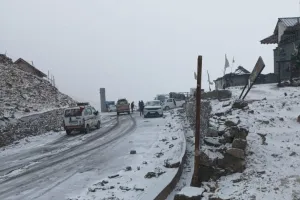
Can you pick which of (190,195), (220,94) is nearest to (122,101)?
(220,94)

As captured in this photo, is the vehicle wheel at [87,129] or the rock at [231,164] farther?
the vehicle wheel at [87,129]

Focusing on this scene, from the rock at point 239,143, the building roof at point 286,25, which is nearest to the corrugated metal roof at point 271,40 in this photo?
the building roof at point 286,25

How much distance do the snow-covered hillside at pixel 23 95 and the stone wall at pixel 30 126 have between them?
80 centimetres

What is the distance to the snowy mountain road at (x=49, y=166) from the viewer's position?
11094mm

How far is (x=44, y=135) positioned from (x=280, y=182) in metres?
22.5

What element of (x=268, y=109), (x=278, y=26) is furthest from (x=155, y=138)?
(x=278, y=26)

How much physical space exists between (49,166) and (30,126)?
13.3 metres

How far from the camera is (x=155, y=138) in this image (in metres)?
21.4

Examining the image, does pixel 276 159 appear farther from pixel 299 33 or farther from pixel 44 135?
pixel 299 33

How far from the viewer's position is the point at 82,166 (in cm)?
1442

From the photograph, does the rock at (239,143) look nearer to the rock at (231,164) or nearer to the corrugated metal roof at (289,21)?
the rock at (231,164)

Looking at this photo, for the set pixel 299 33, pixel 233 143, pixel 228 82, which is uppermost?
pixel 299 33

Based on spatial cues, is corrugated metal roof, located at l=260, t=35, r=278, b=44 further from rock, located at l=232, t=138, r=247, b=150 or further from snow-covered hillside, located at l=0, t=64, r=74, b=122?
rock, located at l=232, t=138, r=247, b=150

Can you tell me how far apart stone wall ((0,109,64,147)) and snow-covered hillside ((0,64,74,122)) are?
0.80 metres
